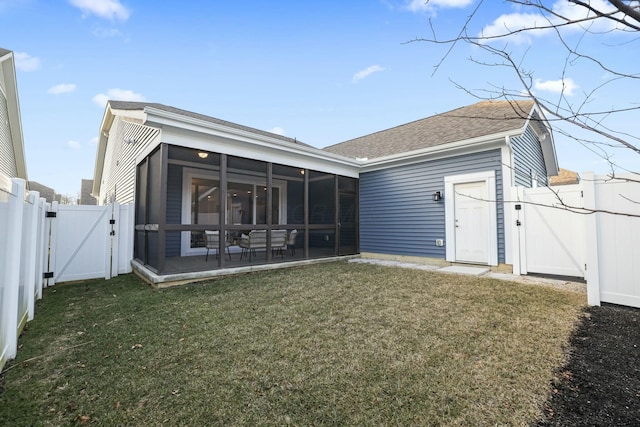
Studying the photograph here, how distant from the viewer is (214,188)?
9016 mm

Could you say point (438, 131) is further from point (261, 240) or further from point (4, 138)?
point (4, 138)

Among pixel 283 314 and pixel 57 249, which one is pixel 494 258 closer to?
pixel 283 314

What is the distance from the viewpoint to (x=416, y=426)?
1.64m

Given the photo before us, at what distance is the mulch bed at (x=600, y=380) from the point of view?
170 cm

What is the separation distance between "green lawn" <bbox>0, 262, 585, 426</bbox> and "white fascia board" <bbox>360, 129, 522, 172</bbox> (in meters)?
3.33

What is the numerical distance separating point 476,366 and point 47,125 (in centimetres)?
2042

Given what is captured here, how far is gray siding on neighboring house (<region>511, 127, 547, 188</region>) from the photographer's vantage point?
6.67 meters

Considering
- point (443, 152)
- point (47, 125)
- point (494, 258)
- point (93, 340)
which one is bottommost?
point (93, 340)

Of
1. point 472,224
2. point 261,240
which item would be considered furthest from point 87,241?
point 472,224

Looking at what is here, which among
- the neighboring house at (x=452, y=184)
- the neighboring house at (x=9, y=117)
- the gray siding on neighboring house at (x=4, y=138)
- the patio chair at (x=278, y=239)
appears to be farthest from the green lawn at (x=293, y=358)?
the gray siding on neighboring house at (x=4, y=138)

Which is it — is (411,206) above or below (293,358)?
above

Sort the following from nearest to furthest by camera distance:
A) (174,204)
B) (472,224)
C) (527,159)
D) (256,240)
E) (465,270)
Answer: (465,270) < (472,224) < (256,240) < (527,159) < (174,204)

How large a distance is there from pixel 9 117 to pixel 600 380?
16834 millimetres

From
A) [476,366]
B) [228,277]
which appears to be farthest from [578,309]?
[228,277]
